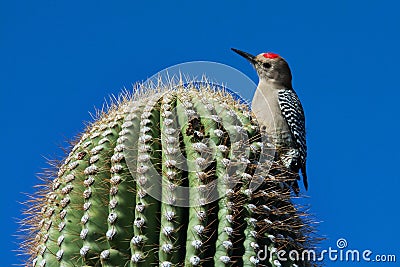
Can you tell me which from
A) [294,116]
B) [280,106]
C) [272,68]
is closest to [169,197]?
[294,116]

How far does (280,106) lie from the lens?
5.85 meters

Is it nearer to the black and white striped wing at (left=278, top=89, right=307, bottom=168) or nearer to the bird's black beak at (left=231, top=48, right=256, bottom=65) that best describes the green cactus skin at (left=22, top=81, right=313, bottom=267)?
the black and white striped wing at (left=278, top=89, right=307, bottom=168)

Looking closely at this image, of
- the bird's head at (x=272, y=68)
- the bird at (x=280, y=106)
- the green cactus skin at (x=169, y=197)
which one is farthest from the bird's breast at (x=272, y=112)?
the green cactus skin at (x=169, y=197)

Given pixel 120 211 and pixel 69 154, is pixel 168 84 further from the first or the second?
pixel 120 211

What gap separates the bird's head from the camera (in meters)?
6.29

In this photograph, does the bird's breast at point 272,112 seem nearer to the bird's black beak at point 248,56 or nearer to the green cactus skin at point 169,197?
the bird's black beak at point 248,56

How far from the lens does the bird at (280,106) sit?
511cm

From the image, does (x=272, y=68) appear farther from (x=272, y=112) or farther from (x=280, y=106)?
(x=272, y=112)

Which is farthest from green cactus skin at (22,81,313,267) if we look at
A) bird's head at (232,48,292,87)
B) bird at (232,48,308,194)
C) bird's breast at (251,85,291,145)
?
bird's head at (232,48,292,87)

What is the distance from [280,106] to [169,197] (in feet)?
9.47

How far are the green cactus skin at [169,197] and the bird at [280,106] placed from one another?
787mm

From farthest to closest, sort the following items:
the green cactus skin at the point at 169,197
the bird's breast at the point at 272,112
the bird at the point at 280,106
Answer: the bird's breast at the point at 272,112 → the bird at the point at 280,106 → the green cactus skin at the point at 169,197

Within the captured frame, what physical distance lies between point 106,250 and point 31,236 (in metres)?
0.85

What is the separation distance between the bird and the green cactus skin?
2.58 feet
